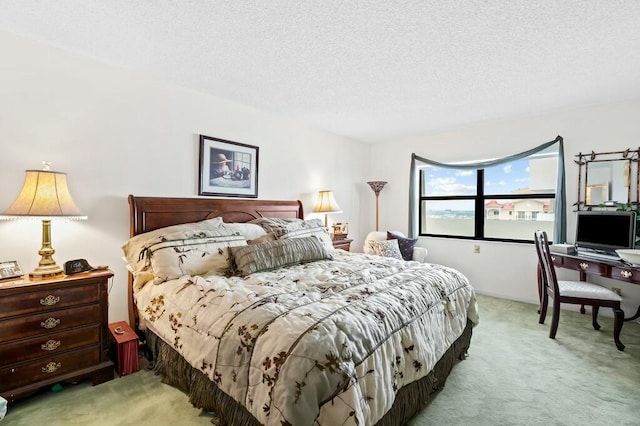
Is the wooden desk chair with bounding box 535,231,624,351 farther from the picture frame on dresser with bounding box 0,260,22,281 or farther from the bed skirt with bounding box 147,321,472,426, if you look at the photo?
the picture frame on dresser with bounding box 0,260,22,281

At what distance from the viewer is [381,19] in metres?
1.84

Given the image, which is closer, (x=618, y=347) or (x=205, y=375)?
(x=205, y=375)

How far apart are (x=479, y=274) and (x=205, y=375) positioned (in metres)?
3.80

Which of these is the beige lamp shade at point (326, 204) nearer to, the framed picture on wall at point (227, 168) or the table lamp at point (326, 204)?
the table lamp at point (326, 204)

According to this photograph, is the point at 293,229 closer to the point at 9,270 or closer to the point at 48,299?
the point at 48,299

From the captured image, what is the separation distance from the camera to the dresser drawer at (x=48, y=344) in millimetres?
1670

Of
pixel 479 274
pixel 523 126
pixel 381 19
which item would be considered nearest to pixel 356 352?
pixel 381 19

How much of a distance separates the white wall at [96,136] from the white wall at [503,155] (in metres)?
2.60

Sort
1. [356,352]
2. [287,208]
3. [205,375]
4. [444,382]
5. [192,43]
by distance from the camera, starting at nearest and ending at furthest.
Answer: [356,352]
[205,375]
[444,382]
[192,43]
[287,208]

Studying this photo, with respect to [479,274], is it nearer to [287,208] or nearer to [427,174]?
[427,174]

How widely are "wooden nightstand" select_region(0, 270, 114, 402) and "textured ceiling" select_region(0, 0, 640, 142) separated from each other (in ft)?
5.33

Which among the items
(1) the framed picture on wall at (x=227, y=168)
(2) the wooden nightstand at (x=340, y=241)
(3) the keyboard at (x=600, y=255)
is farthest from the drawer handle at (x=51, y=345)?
(3) the keyboard at (x=600, y=255)

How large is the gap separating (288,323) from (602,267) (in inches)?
115

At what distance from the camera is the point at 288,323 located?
1.30 meters
